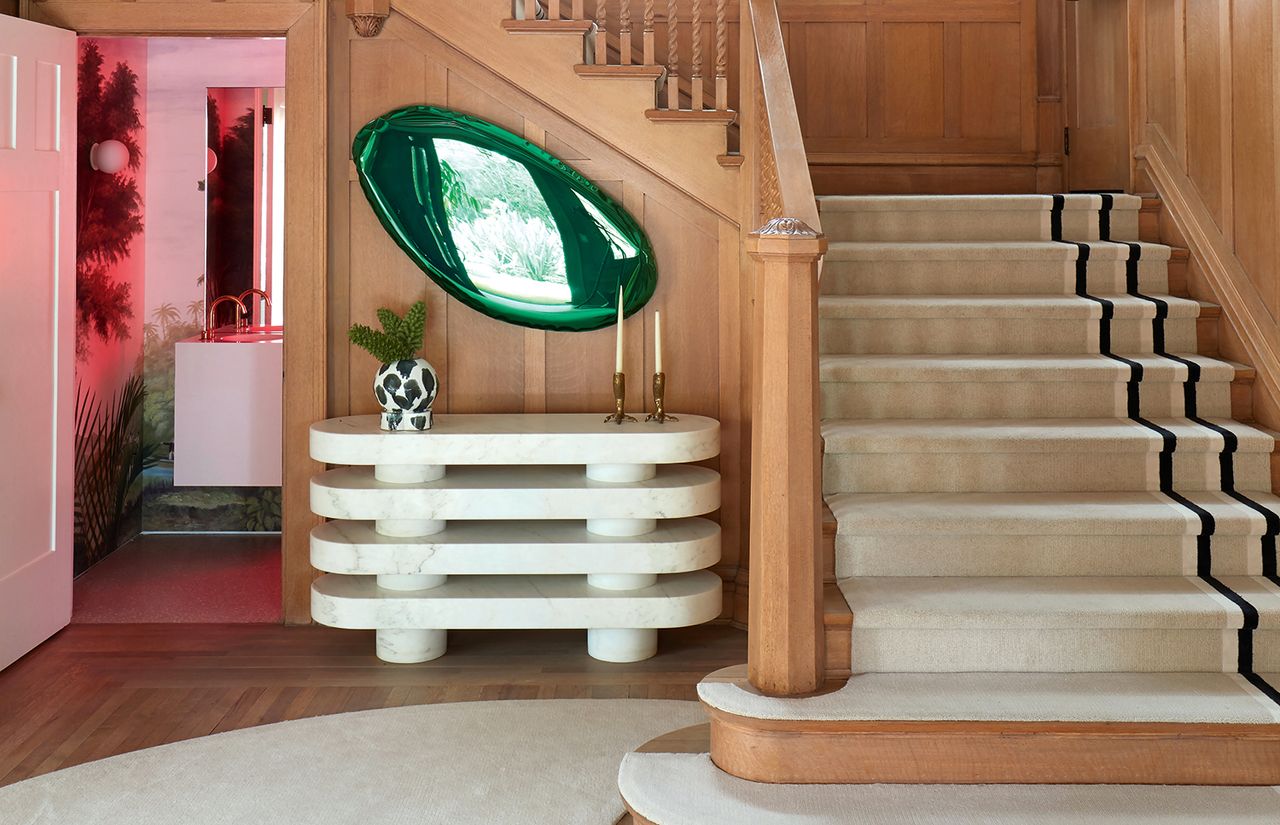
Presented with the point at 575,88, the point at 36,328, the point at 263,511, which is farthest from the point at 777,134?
the point at 263,511

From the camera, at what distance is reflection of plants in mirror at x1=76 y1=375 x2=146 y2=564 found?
5410mm

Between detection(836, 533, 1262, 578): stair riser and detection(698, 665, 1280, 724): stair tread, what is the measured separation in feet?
1.15

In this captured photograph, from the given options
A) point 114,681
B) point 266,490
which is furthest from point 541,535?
point 266,490

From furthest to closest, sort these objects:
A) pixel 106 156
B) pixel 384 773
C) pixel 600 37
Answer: pixel 106 156
pixel 600 37
pixel 384 773

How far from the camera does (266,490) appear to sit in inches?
242

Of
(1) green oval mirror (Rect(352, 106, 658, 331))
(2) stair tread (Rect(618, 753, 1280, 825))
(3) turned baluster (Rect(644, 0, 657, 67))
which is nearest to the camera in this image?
(2) stair tread (Rect(618, 753, 1280, 825))

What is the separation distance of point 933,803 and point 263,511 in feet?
14.0

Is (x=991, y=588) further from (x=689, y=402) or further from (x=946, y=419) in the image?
(x=689, y=402)

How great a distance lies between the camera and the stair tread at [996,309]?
156 inches

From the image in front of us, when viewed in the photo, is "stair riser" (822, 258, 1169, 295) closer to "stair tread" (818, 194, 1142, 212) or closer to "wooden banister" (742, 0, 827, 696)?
"stair tread" (818, 194, 1142, 212)

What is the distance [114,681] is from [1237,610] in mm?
3225

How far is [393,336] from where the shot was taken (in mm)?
4250

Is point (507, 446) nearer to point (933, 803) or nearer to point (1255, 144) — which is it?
point (933, 803)

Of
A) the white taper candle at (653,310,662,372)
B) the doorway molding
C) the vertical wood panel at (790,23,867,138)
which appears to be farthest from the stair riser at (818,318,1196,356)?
the vertical wood panel at (790,23,867,138)
